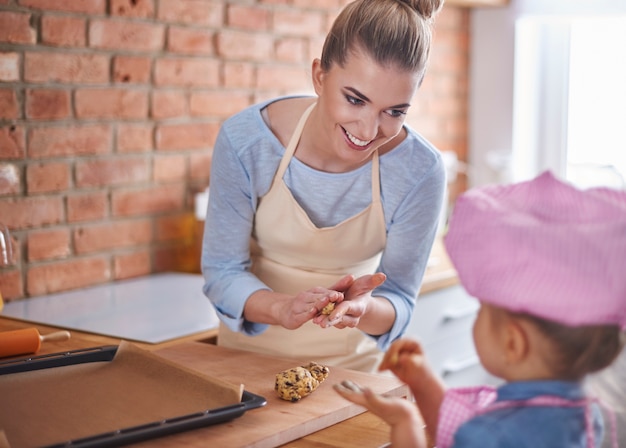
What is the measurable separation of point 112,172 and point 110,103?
18 centimetres

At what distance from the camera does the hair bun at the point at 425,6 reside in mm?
1610

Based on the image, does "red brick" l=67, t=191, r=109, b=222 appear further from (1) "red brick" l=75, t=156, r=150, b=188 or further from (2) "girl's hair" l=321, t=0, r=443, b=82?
(2) "girl's hair" l=321, t=0, r=443, b=82

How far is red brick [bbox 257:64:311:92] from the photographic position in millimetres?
2711

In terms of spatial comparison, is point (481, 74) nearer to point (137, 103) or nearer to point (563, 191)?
point (137, 103)

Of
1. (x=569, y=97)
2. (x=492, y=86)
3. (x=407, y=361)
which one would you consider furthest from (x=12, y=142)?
(x=569, y=97)

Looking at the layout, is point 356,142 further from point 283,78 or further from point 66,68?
point 283,78

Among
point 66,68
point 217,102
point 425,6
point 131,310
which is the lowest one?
point 131,310

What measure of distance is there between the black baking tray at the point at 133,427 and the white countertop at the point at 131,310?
0.37m

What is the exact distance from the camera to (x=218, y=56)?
255 cm

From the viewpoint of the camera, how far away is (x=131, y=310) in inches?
81.1

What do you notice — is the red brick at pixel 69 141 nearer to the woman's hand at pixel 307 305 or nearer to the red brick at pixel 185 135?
the red brick at pixel 185 135

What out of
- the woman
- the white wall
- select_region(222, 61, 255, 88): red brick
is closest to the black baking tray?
the woman

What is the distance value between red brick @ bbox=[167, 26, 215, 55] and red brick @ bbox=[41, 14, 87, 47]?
11.4 inches

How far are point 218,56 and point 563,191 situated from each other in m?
1.72
